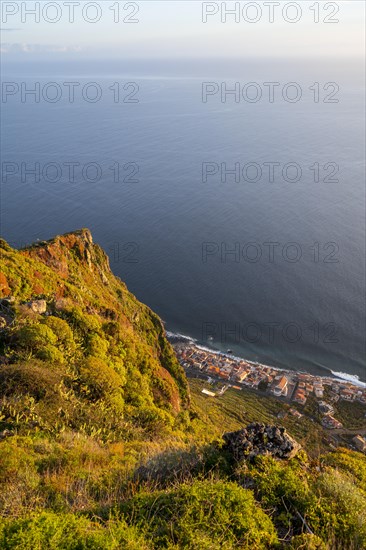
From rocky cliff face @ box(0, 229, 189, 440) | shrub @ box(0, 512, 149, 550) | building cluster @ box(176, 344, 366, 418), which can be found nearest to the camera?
shrub @ box(0, 512, 149, 550)

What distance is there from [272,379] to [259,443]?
1734 inches

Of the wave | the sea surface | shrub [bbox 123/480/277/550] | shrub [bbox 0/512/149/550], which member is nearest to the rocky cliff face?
shrub [bbox 123/480/277/550]

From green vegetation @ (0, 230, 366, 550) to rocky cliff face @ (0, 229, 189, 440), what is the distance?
0.19 ft

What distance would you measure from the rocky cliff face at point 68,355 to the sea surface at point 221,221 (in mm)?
36194

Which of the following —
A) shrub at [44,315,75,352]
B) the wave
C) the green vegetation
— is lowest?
the wave

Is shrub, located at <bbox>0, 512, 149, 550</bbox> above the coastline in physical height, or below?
above

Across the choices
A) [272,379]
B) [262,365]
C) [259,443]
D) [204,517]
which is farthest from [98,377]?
[262,365]

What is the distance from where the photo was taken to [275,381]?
167 feet

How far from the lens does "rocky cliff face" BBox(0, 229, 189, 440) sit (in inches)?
489

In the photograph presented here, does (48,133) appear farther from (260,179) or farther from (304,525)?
(304,525)

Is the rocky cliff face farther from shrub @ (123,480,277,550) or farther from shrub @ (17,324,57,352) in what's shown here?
shrub @ (123,480,277,550)

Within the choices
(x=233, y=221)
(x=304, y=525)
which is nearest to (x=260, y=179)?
(x=233, y=221)

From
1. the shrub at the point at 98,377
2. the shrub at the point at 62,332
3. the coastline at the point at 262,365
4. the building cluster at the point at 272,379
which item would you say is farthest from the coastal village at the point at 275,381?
the shrub at the point at 62,332

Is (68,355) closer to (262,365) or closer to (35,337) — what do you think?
(35,337)
